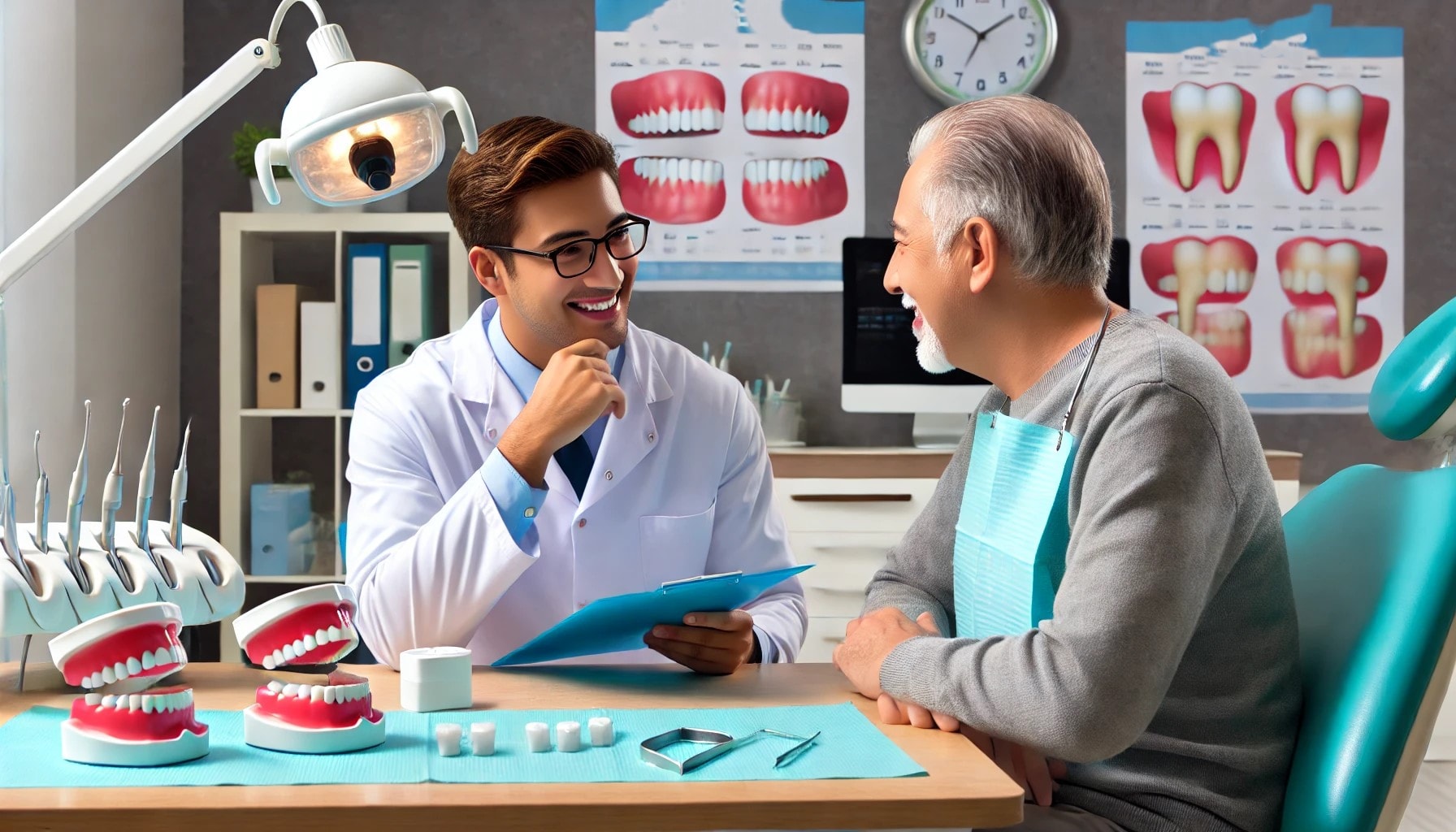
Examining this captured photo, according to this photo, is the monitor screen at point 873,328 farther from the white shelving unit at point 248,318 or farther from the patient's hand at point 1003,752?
the patient's hand at point 1003,752

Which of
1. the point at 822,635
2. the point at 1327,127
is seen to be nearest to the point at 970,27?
the point at 1327,127

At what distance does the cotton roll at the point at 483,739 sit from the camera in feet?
3.29

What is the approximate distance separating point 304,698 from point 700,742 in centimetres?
33

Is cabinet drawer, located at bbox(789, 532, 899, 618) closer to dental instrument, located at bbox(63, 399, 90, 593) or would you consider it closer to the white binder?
the white binder

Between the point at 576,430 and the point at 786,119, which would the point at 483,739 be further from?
the point at 786,119

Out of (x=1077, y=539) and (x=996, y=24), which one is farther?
(x=996, y=24)

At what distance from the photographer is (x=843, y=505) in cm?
330

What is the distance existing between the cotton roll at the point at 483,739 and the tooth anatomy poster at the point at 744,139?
289 cm

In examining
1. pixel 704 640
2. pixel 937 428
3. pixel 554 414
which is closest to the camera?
pixel 704 640

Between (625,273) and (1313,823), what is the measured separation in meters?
1.07

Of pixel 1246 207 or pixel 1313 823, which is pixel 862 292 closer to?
pixel 1246 207

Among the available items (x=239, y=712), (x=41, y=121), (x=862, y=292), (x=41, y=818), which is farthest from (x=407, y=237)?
(x=41, y=818)

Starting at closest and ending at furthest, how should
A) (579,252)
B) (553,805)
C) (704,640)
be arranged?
1. (553,805)
2. (704,640)
3. (579,252)

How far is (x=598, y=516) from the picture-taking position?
5.41 ft
